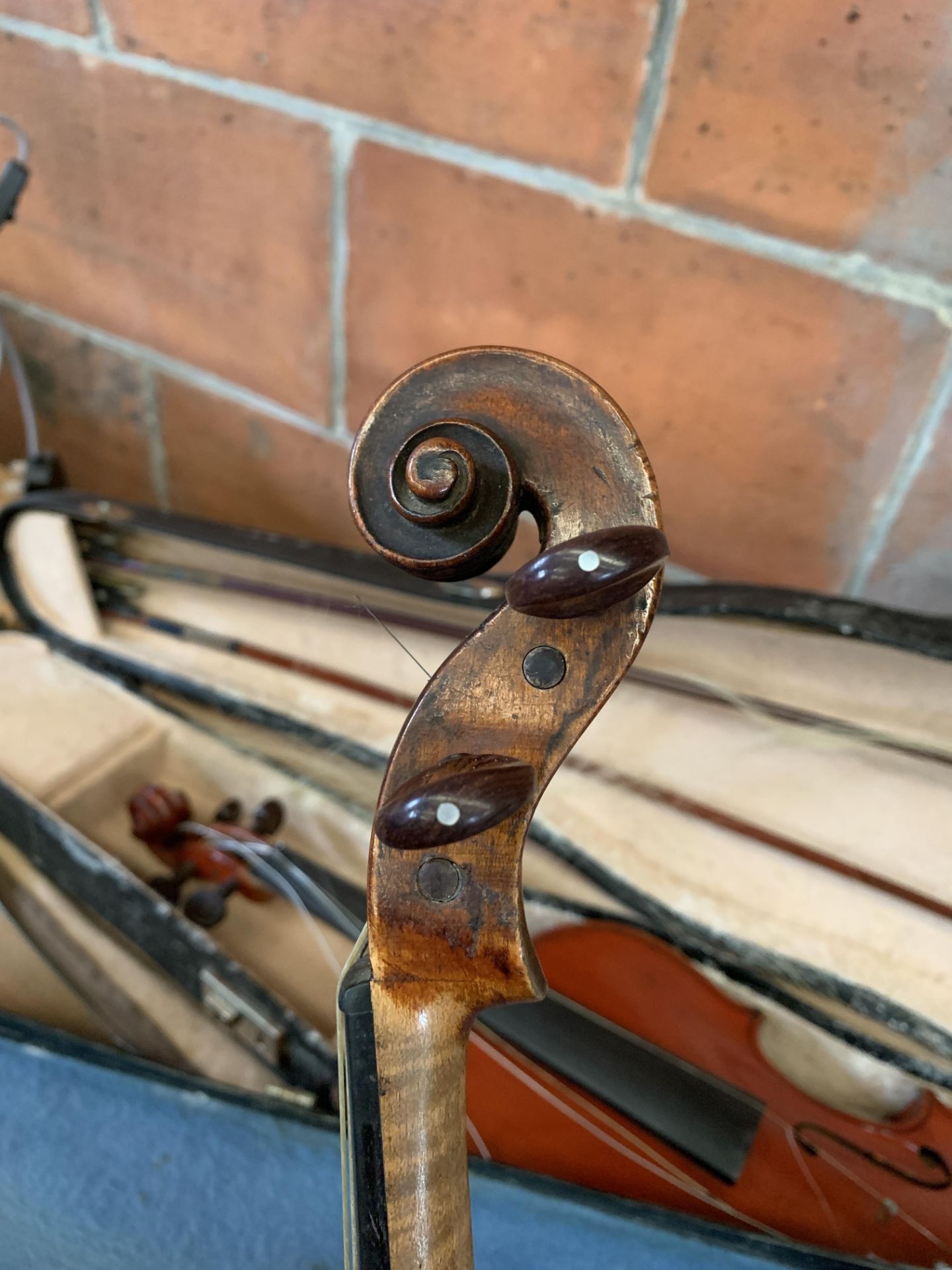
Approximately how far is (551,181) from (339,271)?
1.12ft

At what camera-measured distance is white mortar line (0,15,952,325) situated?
86 cm

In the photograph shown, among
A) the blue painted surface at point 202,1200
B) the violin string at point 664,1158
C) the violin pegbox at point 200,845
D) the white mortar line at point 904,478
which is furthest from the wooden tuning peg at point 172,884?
Result: the white mortar line at point 904,478

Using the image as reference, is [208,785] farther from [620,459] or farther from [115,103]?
[115,103]

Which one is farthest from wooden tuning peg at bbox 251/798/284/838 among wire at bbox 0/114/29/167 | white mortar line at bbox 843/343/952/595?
wire at bbox 0/114/29/167

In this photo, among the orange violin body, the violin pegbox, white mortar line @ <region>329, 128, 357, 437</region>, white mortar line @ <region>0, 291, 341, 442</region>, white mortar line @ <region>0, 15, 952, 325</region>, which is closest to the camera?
the orange violin body

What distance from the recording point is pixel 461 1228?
0.44 m

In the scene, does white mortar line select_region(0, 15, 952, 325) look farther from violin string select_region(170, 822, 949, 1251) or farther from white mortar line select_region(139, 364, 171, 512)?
violin string select_region(170, 822, 949, 1251)

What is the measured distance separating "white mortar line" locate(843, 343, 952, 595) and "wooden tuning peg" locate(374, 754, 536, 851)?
28.3 inches

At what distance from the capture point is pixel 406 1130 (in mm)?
434

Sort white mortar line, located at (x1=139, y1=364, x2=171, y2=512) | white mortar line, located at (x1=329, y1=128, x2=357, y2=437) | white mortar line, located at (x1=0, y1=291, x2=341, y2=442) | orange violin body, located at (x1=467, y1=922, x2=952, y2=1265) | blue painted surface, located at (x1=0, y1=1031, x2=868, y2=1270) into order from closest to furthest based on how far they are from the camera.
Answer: blue painted surface, located at (x1=0, y1=1031, x2=868, y2=1270)
orange violin body, located at (x1=467, y1=922, x2=952, y2=1265)
white mortar line, located at (x1=329, y1=128, x2=357, y2=437)
white mortar line, located at (x1=0, y1=291, x2=341, y2=442)
white mortar line, located at (x1=139, y1=364, x2=171, y2=512)

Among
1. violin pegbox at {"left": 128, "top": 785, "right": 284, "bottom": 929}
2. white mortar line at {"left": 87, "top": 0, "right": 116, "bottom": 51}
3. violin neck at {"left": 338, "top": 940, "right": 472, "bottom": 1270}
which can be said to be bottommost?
violin neck at {"left": 338, "top": 940, "right": 472, "bottom": 1270}

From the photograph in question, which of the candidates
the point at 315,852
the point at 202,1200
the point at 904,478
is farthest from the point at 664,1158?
the point at 904,478

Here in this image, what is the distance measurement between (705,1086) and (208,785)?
687 millimetres

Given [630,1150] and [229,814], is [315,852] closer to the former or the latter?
[229,814]
